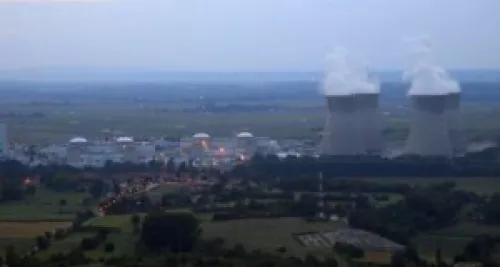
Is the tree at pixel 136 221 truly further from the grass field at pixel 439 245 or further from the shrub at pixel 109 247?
the grass field at pixel 439 245

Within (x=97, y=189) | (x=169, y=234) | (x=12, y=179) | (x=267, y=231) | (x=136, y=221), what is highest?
(x=169, y=234)

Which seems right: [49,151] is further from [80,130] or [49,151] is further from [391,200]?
[391,200]

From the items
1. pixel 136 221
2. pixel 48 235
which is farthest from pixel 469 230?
pixel 48 235

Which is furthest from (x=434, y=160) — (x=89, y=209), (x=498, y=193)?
(x=89, y=209)

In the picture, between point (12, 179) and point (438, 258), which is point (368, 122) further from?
point (438, 258)

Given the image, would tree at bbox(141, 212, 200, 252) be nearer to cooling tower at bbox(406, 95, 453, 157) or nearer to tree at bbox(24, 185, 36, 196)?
tree at bbox(24, 185, 36, 196)

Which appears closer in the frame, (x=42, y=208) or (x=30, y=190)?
(x=42, y=208)
